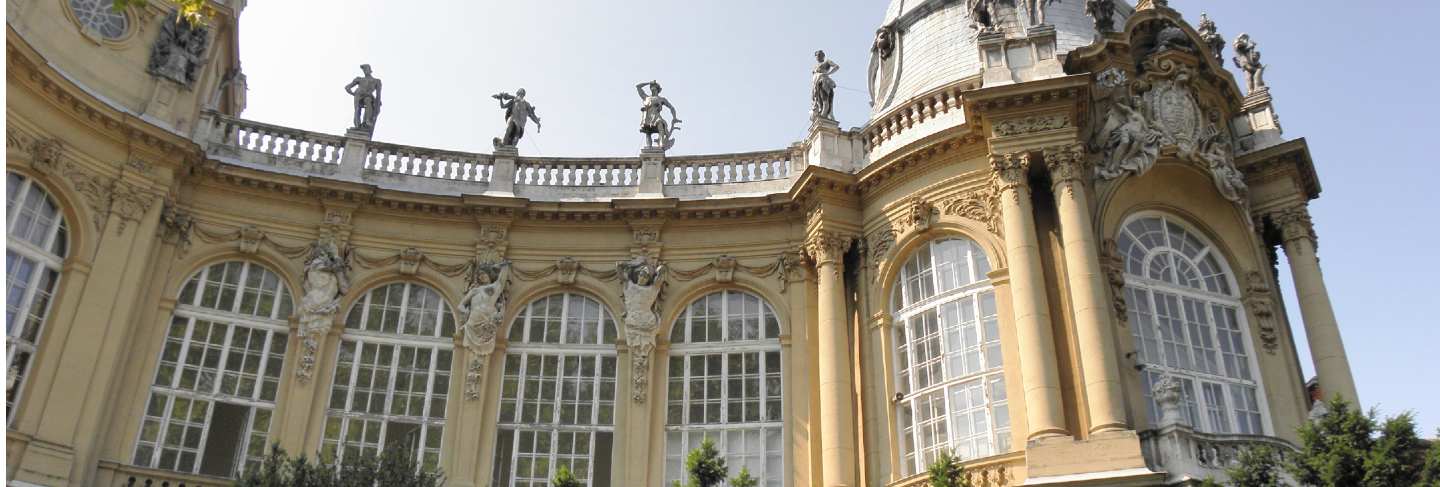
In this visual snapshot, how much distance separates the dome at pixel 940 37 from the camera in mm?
18312

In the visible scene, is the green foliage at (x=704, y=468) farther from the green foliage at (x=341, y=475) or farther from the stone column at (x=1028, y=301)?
the stone column at (x=1028, y=301)

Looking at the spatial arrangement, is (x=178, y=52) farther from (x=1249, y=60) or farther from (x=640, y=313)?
(x=1249, y=60)

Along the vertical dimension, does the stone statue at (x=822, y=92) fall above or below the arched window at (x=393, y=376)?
above

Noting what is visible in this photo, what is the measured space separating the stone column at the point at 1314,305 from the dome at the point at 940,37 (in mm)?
4411

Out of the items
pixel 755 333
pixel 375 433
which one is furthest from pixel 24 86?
pixel 755 333

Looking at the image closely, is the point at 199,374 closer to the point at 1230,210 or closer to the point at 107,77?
the point at 107,77

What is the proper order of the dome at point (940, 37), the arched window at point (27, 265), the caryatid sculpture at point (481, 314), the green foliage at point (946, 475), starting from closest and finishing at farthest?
the green foliage at point (946, 475)
the arched window at point (27, 265)
the caryatid sculpture at point (481, 314)
the dome at point (940, 37)

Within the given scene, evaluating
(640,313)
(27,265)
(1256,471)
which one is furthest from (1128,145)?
(27,265)

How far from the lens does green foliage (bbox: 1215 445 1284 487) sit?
1163cm

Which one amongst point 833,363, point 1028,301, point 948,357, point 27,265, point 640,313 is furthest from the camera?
point 640,313

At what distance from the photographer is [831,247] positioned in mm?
17328

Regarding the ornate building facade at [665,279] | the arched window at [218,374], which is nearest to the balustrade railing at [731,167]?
the ornate building facade at [665,279]

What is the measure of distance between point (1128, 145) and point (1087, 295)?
2.86 m

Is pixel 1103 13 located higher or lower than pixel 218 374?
higher
